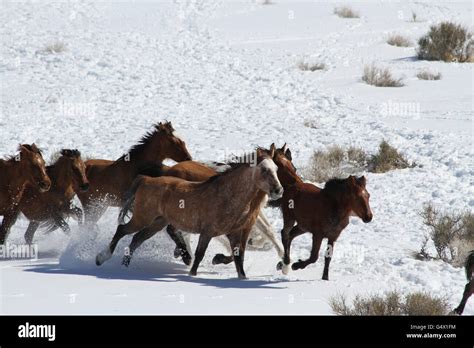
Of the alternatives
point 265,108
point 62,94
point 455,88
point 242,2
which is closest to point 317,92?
point 265,108

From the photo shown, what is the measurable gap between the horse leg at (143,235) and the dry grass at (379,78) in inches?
479

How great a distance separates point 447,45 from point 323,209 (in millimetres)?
14380

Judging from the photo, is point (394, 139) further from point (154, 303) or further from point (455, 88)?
point (154, 303)

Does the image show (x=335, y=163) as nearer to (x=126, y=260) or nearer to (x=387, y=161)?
→ (x=387, y=161)

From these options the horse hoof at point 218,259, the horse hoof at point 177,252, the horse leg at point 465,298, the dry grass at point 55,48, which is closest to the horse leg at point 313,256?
the horse hoof at point 218,259

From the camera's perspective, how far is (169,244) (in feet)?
43.6

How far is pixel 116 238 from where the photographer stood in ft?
39.8

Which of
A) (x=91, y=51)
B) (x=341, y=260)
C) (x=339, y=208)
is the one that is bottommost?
(x=341, y=260)

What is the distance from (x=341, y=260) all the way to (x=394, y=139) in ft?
21.9

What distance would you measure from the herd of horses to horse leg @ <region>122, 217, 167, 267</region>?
12mm

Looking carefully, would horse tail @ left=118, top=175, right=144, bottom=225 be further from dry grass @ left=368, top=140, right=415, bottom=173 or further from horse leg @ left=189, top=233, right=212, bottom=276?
dry grass @ left=368, top=140, right=415, bottom=173

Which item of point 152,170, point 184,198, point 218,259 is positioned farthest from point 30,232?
point 184,198

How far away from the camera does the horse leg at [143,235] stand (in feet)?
39.4
